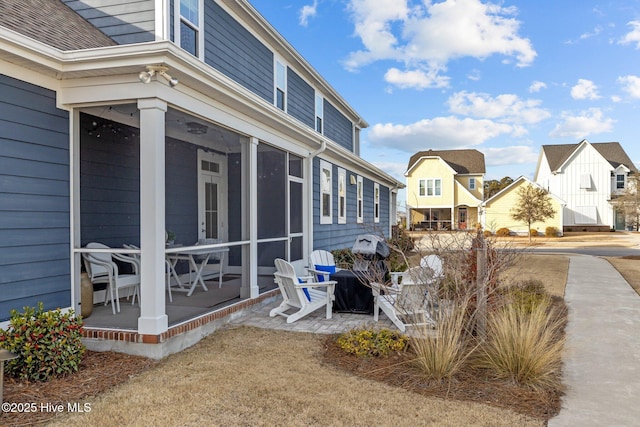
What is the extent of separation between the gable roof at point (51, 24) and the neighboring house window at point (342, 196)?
7.34m

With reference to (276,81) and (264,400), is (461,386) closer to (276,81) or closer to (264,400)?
(264,400)

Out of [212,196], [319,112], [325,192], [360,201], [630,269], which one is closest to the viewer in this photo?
[212,196]

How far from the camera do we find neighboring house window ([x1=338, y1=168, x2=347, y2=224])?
1267 cm

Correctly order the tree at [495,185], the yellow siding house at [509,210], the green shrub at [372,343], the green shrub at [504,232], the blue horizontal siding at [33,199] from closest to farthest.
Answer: the blue horizontal siding at [33,199] < the green shrub at [372,343] < the green shrub at [504,232] < the yellow siding house at [509,210] < the tree at [495,185]

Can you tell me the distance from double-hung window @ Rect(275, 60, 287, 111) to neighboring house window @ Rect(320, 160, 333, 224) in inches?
69.0

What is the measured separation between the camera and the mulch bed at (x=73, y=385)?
11.0 feet

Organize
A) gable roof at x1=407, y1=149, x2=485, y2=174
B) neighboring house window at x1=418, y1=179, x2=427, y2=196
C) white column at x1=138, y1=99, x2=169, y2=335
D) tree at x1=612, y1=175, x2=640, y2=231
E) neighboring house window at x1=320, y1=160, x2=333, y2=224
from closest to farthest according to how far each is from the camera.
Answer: white column at x1=138, y1=99, x2=169, y2=335, neighboring house window at x1=320, y1=160, x2=333, y2=224, tree at x1=612, y1=175, x2=640, y2=231, neighboring house window at x1=418, y1=179, x2=427, y2=196, gable roof at x1=407, y1=149, x2=485, y2=174

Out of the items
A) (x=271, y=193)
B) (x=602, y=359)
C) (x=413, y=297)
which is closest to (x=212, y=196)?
(x=271, y=193)

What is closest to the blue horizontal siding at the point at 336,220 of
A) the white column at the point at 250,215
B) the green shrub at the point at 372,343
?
the white column at the point at 250,215

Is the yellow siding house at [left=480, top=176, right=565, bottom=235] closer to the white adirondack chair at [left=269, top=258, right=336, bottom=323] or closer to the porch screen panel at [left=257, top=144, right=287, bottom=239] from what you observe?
the porch screen panel at [left=257, top=144, right=287, bottom=239]

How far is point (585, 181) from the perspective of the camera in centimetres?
3469

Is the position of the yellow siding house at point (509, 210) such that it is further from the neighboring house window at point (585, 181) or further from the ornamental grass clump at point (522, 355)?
the ornamental grass clump at point (522, 355)

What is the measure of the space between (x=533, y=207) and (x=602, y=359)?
26.0 m


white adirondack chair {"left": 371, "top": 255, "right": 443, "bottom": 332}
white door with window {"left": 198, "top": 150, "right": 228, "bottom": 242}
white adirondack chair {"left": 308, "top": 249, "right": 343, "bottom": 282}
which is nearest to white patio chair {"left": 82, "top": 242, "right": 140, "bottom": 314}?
white door with window {"left": 198, "top": 150, "right": 228, "bottom": 242}
